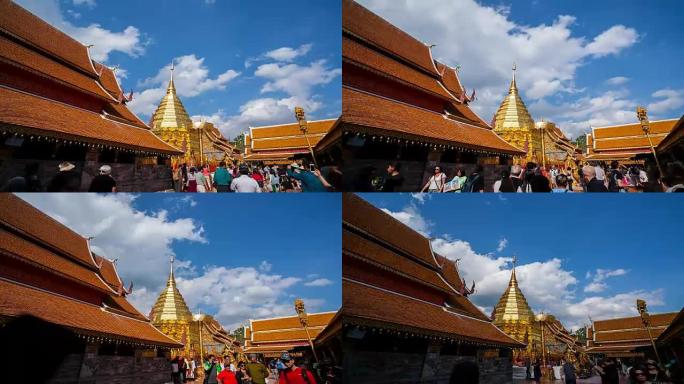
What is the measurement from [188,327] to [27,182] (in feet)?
6.89

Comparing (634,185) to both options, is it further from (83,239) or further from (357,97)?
(83,239)

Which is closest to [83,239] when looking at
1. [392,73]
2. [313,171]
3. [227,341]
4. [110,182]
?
[110,182]

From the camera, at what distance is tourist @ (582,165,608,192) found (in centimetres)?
729

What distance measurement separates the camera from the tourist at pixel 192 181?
6984mm

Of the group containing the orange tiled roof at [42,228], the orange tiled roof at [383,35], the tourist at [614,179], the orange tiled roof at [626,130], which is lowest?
the orange tiled roof at [42,228]

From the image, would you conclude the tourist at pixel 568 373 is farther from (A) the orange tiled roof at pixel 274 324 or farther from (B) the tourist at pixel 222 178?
(B) the tourist at pixel 222 178

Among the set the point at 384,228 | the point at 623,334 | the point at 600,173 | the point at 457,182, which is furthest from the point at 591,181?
the point at 384,228

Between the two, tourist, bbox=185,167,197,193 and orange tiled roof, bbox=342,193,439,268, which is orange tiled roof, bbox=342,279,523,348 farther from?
tourist, bbox=185,167,197,193

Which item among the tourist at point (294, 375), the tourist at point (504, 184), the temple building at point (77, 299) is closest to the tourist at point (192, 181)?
the temple building at point (77, 299)

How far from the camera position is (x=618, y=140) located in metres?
7.29

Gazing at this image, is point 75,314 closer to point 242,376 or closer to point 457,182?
point 242,376

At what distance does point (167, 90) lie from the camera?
22.9ft

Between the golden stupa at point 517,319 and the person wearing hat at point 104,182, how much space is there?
4133 millimetres

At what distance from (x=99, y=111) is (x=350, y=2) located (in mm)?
2807
